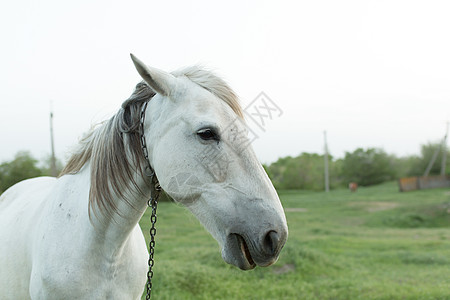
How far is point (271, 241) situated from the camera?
1503mm

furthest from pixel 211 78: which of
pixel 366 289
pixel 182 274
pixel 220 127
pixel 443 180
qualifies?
pixel 443 180

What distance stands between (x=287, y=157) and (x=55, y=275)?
44.5 metres

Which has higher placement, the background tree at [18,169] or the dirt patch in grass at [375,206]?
the background tree at [18,169]

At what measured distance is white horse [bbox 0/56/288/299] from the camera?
1.58 meters

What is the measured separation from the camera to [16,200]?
2.87m

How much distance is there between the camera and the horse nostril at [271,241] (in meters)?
1.49

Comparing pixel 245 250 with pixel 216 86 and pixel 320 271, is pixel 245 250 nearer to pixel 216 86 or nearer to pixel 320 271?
pixel 216 86

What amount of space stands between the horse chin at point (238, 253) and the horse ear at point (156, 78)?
0.73 metres

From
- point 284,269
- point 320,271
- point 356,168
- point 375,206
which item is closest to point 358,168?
point 356,168

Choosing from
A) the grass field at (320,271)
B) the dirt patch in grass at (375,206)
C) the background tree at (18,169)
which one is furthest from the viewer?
the dirt patch in grass at (375,206)

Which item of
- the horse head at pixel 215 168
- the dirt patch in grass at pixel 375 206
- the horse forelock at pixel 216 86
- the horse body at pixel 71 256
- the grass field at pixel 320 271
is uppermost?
the horse forelock at pixel 216 86

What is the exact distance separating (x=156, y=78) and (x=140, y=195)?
1.97 feet

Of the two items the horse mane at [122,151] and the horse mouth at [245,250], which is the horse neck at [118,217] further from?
the horse mouth at [245,250]

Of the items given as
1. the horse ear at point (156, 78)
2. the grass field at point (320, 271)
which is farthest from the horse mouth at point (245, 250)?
the grass field at point (320, 271)
